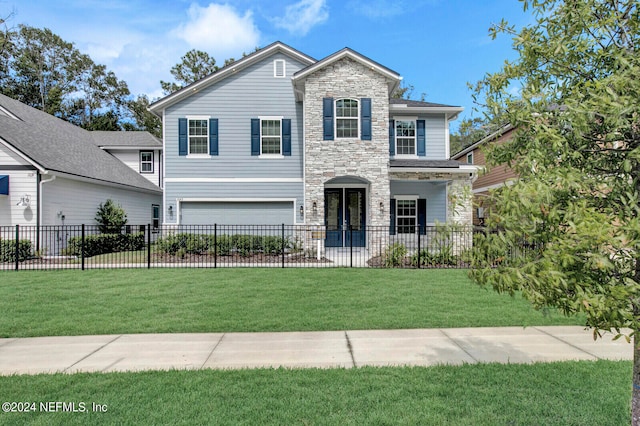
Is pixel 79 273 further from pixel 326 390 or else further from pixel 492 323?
pixel 492 323

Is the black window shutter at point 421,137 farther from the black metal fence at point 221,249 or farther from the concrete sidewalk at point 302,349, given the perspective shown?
the concrete sidewalk at point 302,349

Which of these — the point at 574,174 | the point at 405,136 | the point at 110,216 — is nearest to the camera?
the point at 574,174

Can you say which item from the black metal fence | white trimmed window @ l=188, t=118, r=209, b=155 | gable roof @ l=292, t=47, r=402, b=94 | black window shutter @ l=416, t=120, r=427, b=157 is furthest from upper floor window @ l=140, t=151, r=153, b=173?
black window shutter @ l=416, t=120, r=427, b=157

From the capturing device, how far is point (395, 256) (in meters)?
12.1

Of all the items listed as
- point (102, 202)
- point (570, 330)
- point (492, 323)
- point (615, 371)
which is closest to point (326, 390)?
point (615, 371)

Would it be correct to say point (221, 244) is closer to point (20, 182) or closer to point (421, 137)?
point (20, 182)

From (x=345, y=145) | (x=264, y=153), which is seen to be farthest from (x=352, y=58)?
(x=264, y=153)

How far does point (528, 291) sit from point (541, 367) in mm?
2804

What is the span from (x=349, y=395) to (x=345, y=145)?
38.6ft

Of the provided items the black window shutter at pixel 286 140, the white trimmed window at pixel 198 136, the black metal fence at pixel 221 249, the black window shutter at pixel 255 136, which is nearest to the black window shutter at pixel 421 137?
the black metal fence at pixel 221 249

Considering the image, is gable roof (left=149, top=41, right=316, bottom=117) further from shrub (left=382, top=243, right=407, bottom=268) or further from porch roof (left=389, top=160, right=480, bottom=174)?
shrub (left=382, top=243, right=407, bottom=268)

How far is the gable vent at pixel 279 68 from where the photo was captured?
54.3 ft

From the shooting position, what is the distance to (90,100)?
4012 centimetres

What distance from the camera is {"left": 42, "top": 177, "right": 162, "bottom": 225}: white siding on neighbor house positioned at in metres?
14.5
